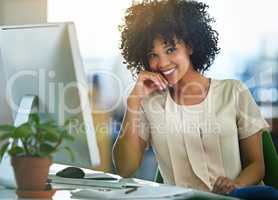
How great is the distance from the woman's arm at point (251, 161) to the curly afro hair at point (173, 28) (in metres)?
0.38

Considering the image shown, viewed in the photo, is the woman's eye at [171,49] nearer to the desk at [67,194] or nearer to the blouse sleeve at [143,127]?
the blouse sleeve at [143,127]

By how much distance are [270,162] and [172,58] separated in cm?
63

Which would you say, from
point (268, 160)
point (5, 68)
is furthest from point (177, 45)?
point (5, 68)

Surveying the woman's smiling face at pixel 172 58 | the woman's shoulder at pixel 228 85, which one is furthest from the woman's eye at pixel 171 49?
the woman's shoulder at pixel 228 85

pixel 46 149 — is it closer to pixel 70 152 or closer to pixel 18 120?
pixel 70 152

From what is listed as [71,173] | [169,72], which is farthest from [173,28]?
[71,173]

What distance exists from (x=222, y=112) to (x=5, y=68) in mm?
1042

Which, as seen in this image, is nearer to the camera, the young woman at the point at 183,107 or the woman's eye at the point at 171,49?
the young woman at the point at 183,107

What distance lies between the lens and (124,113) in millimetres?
2678

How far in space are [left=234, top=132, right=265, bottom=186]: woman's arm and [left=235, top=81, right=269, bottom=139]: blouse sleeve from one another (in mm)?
32

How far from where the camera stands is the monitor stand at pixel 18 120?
5.85ft

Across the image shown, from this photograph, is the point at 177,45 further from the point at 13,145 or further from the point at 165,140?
the point at 13,145

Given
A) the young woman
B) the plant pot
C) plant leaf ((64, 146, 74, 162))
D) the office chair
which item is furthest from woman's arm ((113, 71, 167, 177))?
the plant pot

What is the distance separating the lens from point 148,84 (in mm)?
2615
